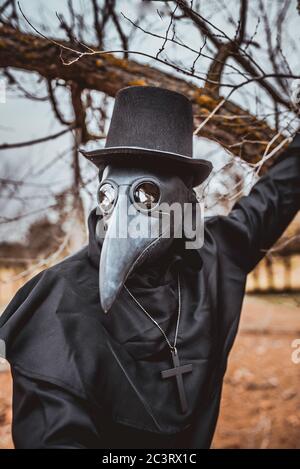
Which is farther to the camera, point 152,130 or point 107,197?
point 152,130

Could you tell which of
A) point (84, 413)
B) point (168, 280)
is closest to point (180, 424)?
point (84, 413)

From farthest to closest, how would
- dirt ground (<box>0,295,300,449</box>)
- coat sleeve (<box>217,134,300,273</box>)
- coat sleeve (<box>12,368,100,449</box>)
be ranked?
dirt ground (<box>0,295,300,449</box>) → coat sleeve (<box>217,134,300,273</box>) → coat sleeve (<box>12,368,100,449</box>)

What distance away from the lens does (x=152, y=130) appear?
1.97 m

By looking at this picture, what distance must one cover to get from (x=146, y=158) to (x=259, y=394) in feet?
18.4

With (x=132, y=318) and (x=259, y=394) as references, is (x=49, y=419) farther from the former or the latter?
(x=259, y=394)

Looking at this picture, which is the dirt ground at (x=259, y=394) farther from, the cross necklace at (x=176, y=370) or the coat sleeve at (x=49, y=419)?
the coat sleeve at (x=49, y=419)

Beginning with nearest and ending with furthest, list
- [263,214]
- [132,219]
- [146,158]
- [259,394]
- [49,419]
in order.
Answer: [49,419]
[132,219]
[146,158]
[263,214]
[259,394]

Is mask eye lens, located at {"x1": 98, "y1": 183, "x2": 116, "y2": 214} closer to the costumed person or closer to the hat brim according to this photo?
the costumed person

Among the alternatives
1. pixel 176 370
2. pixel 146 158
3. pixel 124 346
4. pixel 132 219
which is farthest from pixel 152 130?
pixel 176 370

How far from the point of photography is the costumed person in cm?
158

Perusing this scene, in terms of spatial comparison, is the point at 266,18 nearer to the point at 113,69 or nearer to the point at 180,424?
the point at 113,69

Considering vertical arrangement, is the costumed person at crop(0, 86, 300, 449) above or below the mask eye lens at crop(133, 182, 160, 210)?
below

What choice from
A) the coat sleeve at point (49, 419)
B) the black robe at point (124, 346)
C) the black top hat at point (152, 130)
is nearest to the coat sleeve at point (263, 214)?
the black robe at point (124, 346)

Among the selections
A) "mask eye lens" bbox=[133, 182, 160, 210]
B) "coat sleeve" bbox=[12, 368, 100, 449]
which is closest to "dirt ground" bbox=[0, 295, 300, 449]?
"mask eye lens" bbox=[133, 182, 160, 210]
